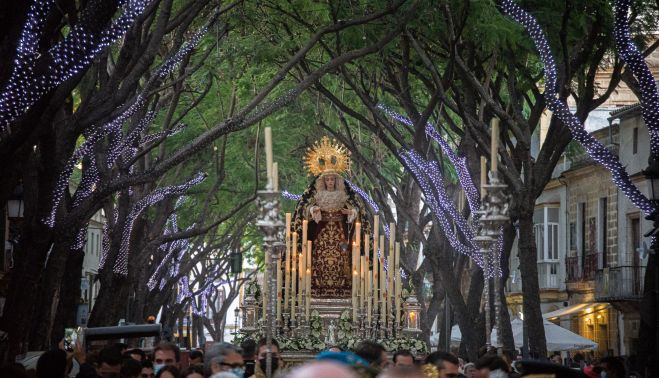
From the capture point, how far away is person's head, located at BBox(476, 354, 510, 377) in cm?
1292

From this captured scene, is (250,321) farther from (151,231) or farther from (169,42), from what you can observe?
(151,231)

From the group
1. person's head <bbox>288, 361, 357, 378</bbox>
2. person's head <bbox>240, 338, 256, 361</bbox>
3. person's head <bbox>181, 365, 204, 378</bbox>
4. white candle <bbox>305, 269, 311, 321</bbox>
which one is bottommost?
person's head <bbox>181, 365, 204, 378</bbox>

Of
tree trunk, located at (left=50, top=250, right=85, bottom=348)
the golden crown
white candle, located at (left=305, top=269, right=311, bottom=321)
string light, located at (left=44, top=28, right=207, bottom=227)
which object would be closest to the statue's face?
the golden crown

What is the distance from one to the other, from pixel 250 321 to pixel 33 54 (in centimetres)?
1050

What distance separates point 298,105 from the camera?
3678 cm

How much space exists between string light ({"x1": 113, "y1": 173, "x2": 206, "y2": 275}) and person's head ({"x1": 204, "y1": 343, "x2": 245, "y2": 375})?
17585mm

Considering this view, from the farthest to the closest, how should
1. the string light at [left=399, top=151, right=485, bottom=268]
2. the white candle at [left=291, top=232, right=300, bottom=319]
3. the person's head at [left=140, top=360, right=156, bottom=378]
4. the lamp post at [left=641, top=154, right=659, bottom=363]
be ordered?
the string light at [left=399, top=151, right=485, bottom=268] < the white candle at [left=291, top=232, right=300, bottom=319] < the lamp post at [left=641, top=154, right=659, bottom=363] < the person's head at [left=140, top=360, right=156, bottom=378]

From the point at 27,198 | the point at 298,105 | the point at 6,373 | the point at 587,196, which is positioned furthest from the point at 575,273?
the point at 6,373

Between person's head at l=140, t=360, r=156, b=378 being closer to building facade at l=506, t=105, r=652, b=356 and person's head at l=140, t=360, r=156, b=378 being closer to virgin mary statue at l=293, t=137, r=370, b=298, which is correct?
virgin mary statue at l=293, t=137, r=370, b=298

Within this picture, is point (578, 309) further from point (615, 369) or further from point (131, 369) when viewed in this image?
point (131, 369)

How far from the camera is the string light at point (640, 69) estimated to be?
70.0 ft

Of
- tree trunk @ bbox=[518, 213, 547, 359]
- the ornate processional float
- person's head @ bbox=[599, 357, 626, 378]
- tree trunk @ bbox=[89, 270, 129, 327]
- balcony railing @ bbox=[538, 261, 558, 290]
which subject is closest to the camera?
person's head @ bbox=[599, 357, 626, 378]

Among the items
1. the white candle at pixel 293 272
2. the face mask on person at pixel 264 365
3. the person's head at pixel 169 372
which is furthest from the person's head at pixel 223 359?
the white candle at pixel 293 272

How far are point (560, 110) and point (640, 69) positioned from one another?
2087mm
